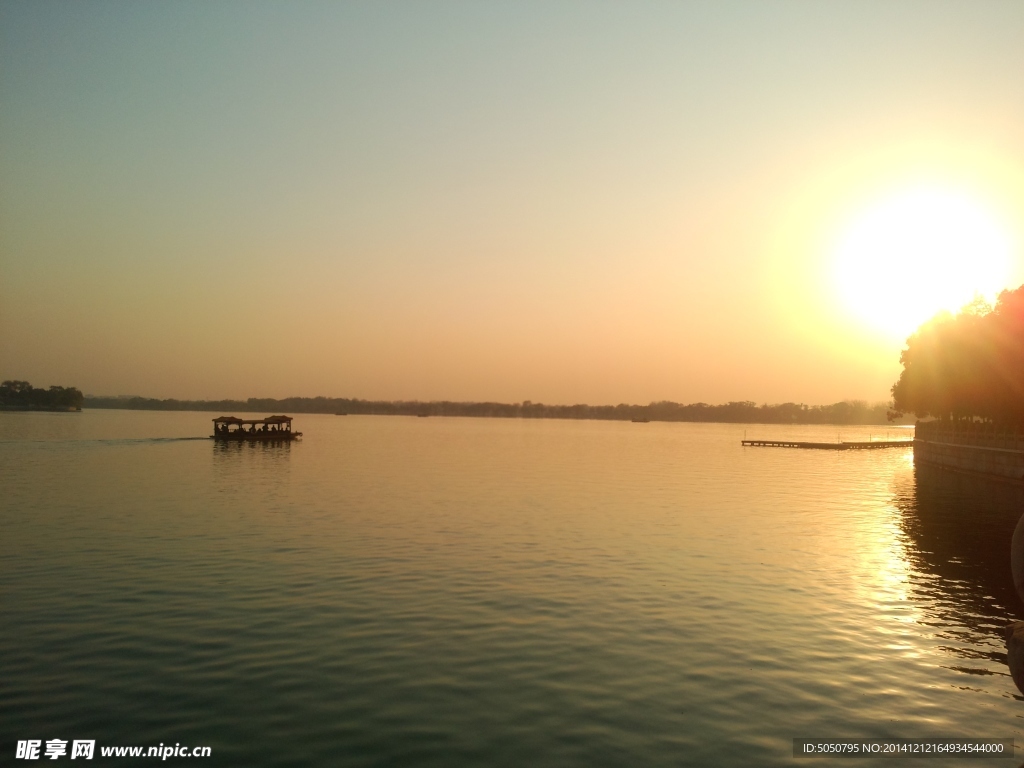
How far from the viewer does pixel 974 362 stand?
6431 cm

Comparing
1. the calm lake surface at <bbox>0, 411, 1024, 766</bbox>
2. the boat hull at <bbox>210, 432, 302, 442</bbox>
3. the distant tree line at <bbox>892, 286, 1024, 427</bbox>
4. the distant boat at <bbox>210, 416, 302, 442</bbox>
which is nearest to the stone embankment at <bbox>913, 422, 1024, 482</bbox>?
the distant tree line at <bbox>892, 286, 1024, 427</bbox>

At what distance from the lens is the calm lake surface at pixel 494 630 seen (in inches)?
439

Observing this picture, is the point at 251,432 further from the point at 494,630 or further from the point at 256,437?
the point at 494,630

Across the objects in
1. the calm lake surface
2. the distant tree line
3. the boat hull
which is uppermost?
the distant tree line

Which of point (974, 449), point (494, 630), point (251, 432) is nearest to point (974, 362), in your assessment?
point (974, 449)

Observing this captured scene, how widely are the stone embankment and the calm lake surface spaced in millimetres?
18834

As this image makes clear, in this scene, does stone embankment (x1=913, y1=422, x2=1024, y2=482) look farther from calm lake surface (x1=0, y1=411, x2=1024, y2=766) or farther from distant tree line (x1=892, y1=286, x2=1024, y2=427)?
calm lake surface (x1=0, y1=411, x2=1024, y2=766)

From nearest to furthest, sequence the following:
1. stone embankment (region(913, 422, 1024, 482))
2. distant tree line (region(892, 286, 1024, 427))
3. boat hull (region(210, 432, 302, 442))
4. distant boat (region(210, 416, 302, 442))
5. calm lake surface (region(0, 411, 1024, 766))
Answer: calm lake surface (region(0, 411, 1024, 766)) → stone embankment (region(913, 422, 1024, 482)) → distant tree line (region(892, 286, 1024, 427)) → distant boat (region(210, 416, 302, 442)) → boat hull (region(210, 432, 302, 442))

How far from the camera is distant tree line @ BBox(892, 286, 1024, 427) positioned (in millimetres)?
60312

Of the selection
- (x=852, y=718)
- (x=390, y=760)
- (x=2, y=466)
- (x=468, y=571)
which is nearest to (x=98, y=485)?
(x=2, y=466)

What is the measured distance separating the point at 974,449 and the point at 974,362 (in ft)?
24.6

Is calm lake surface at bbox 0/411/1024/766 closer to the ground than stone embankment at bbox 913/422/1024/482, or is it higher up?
closer to the ground

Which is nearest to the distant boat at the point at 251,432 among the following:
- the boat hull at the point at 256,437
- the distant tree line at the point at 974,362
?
the boat hull at the point at 256,437

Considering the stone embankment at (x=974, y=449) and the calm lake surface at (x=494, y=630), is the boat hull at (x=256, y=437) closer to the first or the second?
the calm lake surface at (x=494, y=630)
